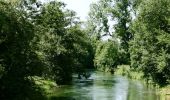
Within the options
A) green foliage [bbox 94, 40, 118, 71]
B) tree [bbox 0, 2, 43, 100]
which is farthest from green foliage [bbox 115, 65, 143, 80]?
tree [bbox 0, 2, 43, 100]

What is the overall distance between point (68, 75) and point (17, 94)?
31.0m

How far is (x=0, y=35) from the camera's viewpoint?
2759 centimetres

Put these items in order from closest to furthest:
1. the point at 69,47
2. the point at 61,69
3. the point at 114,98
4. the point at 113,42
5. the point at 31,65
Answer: the point at 31,65 < the point at 114,98 < the point at 61,69 < the point at 69,47 < the point at 113,42

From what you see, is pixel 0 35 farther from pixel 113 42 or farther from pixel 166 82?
pixel 113 42

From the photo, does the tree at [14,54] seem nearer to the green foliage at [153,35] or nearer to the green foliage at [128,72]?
the green foliage at [153,35]

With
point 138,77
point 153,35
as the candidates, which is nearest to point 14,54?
point 153,35

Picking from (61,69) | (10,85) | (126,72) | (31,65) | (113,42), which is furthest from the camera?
(113,42)

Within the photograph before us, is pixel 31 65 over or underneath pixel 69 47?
underneath

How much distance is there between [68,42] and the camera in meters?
58.6

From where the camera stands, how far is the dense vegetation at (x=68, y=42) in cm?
2814

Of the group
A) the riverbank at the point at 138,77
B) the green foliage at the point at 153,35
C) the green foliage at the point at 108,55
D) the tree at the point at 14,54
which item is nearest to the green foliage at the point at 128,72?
the riverbank at the point at 138,77

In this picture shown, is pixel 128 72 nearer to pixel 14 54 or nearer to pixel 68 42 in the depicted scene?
pixel 68 42

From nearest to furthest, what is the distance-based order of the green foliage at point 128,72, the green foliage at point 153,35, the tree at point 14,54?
1. the tree at point 14,54
2. the green foliage at point 153,35
3. the green foliage at point 128,72

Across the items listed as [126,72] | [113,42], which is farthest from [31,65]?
[113,42]
